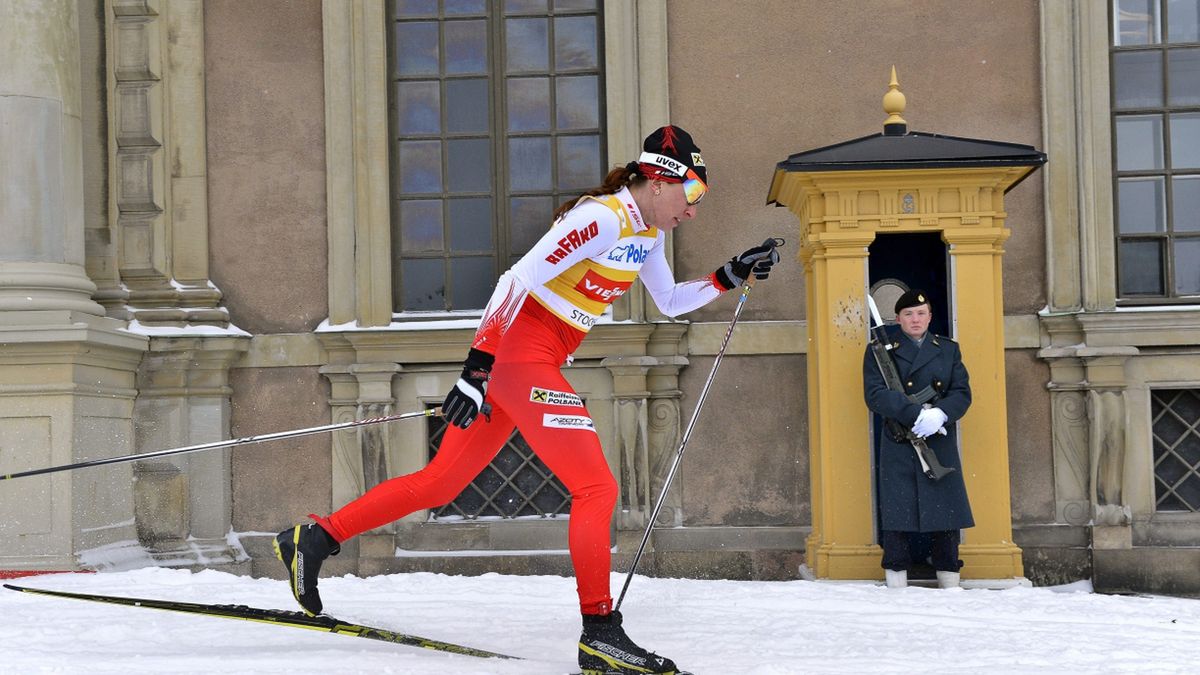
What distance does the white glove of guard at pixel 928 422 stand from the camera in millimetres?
6766

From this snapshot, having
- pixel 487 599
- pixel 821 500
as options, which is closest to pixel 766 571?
pixel 821 500

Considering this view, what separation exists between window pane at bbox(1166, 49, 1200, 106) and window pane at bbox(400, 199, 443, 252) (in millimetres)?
4760

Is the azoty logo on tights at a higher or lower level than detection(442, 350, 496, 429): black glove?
lower

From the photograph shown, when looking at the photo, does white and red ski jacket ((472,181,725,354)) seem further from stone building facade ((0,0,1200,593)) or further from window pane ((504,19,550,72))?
window pane ((504,19,550,72))

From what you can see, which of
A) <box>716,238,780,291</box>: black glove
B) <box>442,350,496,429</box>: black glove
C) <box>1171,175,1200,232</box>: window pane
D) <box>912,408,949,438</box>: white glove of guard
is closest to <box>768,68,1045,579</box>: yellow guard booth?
<box>912,408,949,438</box>: white glove of guard

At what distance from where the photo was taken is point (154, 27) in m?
8.71

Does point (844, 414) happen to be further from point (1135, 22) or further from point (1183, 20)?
point (1183, 20)

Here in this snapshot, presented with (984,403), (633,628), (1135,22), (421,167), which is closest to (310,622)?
(633,628)

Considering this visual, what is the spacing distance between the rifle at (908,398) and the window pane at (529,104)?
9.63 feet

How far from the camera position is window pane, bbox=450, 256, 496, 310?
8.89 m

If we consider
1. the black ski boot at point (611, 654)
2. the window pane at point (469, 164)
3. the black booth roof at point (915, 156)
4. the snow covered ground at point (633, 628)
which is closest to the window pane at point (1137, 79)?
the black booth roof at point (915, 156)

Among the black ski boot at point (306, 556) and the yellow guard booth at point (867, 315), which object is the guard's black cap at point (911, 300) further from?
the black ski boot at point (306, 556)

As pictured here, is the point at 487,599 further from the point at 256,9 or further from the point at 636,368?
the point at 256,9

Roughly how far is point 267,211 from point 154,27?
138 cm
